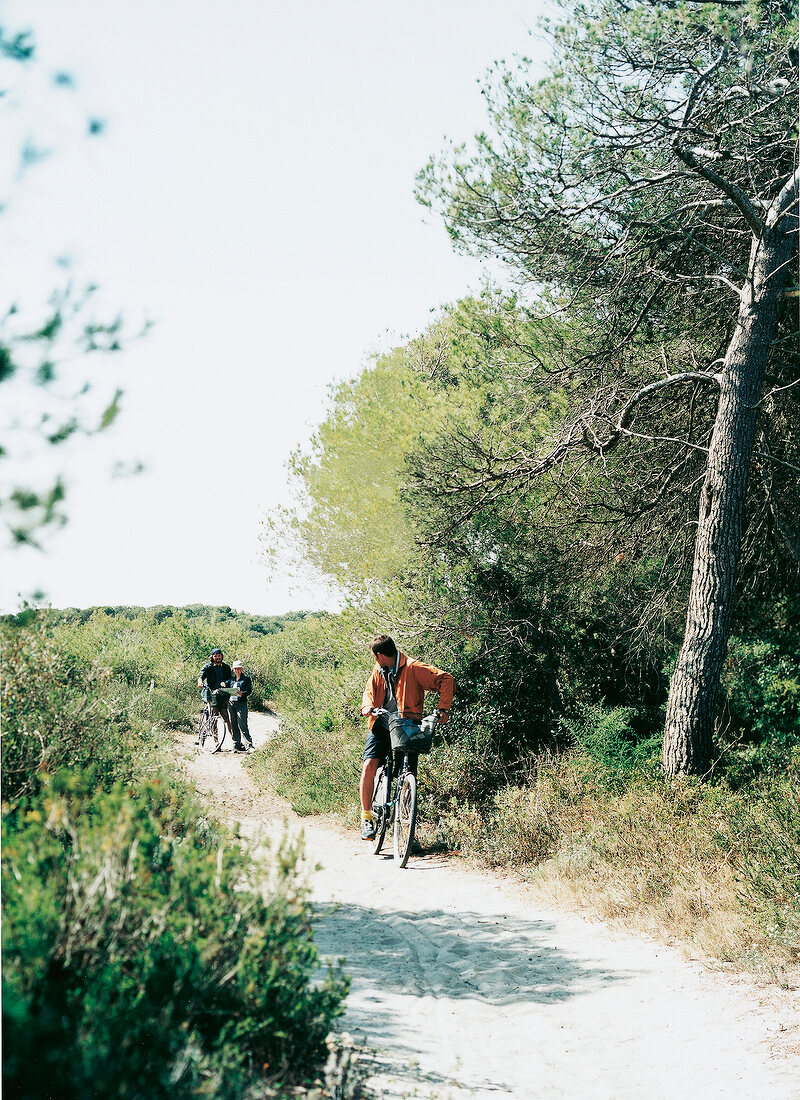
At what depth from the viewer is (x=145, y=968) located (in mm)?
2994

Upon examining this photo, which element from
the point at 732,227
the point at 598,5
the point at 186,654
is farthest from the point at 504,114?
the point at 186,654

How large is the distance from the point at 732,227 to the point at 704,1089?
9.64m

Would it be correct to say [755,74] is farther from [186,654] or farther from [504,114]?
[186,654]

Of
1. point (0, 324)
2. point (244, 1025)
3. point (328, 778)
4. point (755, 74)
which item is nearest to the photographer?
point (244, 1025)

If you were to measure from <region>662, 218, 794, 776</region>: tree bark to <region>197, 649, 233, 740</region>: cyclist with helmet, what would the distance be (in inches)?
410

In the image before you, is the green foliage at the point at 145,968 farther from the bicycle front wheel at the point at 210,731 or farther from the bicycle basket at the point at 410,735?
the bicycle front wheel at the point at 210,731

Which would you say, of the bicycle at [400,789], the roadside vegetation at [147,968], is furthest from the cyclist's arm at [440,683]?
the roadside vegetation at [147,968]

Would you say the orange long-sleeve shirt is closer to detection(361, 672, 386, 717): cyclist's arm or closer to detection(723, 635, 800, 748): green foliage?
detection(361, 672, 386, 717): cyclist's arm

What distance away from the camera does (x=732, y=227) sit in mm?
10953

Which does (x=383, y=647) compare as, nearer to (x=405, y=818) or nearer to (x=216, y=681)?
(x=405, y=818)

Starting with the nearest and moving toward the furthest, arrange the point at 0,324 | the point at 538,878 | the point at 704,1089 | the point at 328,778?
the point at 0,324, the point at 704,1089, the point at 538,878, the point at 328,778

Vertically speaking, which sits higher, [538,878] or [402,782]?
[402,782]

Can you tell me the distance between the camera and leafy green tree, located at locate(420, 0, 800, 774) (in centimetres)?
898

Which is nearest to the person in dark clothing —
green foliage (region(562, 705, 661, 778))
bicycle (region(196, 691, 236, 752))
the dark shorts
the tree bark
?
bicycle (region(196, 691, 236, 752))
